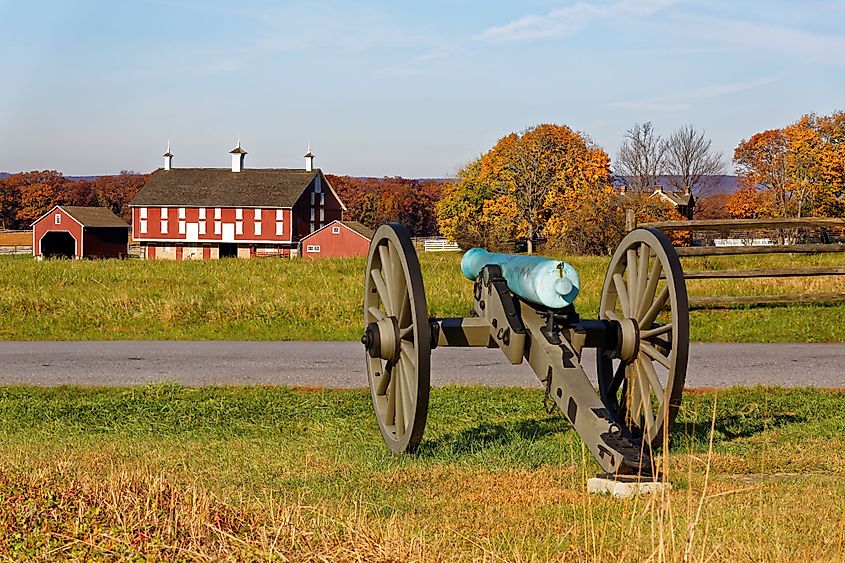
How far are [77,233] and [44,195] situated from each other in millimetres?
43343

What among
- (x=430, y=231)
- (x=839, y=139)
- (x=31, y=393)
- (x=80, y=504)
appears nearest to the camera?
(x=80, y=504)

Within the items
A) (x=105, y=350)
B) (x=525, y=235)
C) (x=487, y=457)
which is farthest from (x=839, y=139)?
(x=487, y=457)

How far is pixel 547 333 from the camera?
6688mm

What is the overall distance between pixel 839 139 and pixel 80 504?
65499 mm

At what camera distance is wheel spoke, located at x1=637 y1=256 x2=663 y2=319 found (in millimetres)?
7134

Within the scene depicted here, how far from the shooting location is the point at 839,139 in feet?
210

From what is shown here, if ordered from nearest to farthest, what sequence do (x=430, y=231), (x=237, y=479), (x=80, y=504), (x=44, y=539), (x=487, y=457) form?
(x=44, y=539) < (x=80, y=504) < (x=237, y=479) < (x=487, y=457) < (x=430, y=231)

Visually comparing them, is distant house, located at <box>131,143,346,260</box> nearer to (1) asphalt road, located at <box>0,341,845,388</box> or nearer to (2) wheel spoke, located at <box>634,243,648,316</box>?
(1) asphalt road, located at <box>0,341,845,388</box>

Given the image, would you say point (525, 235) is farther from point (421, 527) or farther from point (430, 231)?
point (421, 527)

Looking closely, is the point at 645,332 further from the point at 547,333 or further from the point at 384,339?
the point at 384,339

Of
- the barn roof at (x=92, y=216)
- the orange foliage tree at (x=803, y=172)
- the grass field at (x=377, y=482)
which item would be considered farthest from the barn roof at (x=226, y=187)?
the grass field at (x=377, y=482)

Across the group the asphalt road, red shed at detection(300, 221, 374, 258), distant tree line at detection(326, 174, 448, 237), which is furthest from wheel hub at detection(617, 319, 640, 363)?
distant tree line at detection(326, 174, 448, 237)

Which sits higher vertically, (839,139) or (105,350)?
(839,139)

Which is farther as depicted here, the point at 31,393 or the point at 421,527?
the point at 31,393
